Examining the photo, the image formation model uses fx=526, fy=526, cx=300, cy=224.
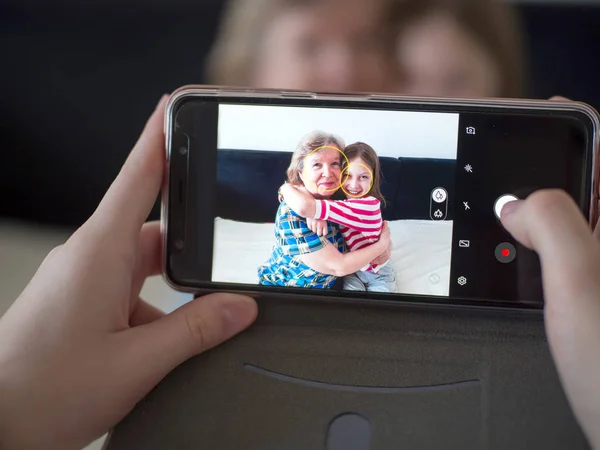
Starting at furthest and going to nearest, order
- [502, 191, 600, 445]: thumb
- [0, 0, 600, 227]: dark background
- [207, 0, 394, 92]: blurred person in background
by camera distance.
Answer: [0, 0, 600, 227]: dark background, [207, 0, 394, 92]: blurred person in background, [502, 191, 600, 445]: thumb

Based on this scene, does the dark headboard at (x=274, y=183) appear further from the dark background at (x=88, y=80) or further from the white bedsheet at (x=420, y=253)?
the dark background at (x=88, y=80)

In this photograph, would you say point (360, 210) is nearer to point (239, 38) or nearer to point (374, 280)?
point (374, 280)

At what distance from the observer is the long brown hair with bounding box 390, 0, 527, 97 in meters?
0.57

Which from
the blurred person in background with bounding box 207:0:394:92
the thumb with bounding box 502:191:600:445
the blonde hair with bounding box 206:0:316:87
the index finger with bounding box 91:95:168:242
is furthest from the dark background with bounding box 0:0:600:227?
the thumb with bounding box 502:191:600:445

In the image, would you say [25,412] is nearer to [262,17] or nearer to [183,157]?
[183,157]

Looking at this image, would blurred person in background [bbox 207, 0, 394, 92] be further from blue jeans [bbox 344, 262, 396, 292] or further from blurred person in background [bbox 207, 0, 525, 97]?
blue jeans [bbox 344, 262, 396, 292]

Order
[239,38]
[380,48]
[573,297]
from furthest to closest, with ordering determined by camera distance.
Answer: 1. [239,38]
2. [380,48]
3. [573,297]

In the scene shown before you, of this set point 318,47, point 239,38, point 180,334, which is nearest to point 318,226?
point 180,334

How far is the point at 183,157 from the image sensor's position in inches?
13.8

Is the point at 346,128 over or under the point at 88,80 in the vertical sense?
under

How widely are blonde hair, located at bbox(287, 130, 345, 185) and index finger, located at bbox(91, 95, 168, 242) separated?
0.09 m

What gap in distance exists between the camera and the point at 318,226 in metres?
0.34

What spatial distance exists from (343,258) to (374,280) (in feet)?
0.08

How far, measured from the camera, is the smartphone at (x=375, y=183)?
333mm
